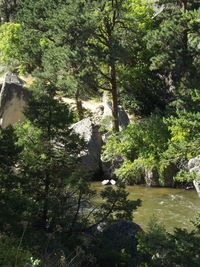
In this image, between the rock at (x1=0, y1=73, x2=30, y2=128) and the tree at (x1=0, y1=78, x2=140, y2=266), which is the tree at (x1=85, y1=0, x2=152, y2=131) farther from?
the tree at (x1=0, y1=78, x2=140, y2=266)

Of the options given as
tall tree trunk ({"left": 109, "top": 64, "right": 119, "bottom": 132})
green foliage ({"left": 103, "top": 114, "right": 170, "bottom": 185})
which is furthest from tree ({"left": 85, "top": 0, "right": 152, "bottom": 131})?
green foliage ({"left": 103, "top": 114, "right": 170, "bottom": 185})

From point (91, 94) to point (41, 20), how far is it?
19.8 feet

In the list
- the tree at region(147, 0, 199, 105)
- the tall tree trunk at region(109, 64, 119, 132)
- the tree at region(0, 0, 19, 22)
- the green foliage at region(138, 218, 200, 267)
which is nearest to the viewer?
the green foliage at region(138, 218, 200, 267)

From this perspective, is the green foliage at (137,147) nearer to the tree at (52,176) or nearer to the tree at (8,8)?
the tree at (52,176)

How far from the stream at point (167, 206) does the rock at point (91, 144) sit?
295 centimetres

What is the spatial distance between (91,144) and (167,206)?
707 cm

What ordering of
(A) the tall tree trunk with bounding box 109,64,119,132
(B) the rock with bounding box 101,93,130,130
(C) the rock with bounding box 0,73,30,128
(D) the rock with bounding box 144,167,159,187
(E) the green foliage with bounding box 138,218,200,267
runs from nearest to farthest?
(E) the green foliage with bounding box 138,218,200,267 < (D) the rock with bounding box 144,167,159,187 < (A) the tall tree trunk with bounding box 109,64,119,132 < (B) the rock with bounding box 101,93,130,130 < (C) the rock with bounding box 0,73,30,128

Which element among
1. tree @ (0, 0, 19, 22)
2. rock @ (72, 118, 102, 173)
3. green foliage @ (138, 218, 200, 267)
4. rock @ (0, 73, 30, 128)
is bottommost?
green foliage @ (138, 218, 200, 267)

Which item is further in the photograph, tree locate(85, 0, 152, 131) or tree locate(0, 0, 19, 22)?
tree locate(0, 0, 19, 22)

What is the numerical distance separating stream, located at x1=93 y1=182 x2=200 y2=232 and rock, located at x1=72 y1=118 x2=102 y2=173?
2.95 metres

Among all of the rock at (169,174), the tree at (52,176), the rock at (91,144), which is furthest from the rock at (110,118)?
the tree at (52,176)

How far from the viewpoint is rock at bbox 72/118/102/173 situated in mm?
22719

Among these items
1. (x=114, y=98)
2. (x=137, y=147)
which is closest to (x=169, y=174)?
(x=137, y=147)

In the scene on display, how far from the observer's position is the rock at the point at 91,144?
74.5ft
